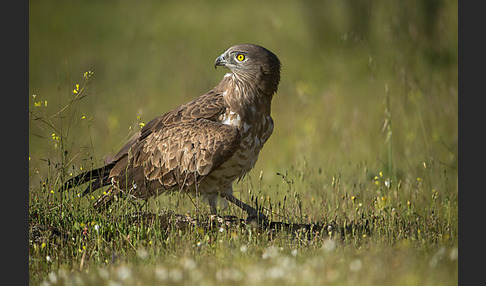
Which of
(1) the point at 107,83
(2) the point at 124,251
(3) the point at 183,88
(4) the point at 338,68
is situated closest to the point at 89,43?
(1) the point at 107,83

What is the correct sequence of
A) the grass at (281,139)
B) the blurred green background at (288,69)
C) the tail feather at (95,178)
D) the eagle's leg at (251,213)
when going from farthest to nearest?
the blurred green background at (288,69) → the tail feather at (95,178) → the eagle's leg at (251,213) → the grass at (281,139)

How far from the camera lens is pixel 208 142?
22.3 feet

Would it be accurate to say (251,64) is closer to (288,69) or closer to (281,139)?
(281,139)

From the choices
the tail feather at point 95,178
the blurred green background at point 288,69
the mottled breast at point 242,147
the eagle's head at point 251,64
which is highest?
the blurred green background at point 288,69

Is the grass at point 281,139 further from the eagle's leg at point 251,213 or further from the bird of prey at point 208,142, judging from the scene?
the bird of prey at point 208,142

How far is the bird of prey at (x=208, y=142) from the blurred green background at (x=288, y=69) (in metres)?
2.50

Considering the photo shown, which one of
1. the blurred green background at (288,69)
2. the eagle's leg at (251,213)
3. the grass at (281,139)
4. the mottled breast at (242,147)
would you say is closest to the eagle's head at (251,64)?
the mottled breast at (242,147)

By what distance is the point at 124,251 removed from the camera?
5.93m

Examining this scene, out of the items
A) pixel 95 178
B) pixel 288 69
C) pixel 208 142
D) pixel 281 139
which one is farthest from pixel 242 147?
pixel 288 69

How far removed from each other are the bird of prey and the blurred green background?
2500mm

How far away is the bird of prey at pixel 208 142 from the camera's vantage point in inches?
273

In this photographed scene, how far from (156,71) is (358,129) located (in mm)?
6207

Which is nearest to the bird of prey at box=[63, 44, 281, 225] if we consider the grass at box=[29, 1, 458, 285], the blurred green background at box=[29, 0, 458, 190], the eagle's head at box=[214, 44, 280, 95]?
the eagle's head at box=[214, 44, 280, 95]

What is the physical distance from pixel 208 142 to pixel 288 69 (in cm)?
965
